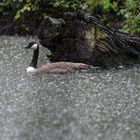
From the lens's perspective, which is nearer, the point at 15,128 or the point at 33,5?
the point at 15,128

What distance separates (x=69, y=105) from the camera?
11.8 meters

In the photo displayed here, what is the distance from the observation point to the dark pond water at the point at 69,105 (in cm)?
990

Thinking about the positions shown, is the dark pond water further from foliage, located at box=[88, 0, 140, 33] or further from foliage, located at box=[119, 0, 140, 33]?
foliage, located at box=[88, 0, 140, 33]

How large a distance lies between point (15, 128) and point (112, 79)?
4.44 m

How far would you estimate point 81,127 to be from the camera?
10148 millimetres

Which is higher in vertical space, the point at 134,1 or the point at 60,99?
the point at 134,1

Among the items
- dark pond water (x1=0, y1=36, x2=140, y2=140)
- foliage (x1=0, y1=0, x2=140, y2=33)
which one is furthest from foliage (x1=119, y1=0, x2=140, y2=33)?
dark pond water (x1=0, y1=36, x2=140, y2=140)

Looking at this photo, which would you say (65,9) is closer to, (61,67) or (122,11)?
(122,11)

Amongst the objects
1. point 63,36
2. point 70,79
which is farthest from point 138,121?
point 63,36

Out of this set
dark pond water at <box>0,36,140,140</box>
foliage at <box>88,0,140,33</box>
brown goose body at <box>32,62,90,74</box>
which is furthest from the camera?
foliage at <box>88,0,140,33</box>

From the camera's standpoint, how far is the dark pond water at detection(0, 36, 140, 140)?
32.5 feet

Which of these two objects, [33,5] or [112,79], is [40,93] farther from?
[33,5]

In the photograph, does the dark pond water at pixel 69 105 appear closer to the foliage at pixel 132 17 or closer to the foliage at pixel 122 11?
the foliage at pixel 132 17

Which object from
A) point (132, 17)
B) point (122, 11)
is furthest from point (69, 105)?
point (122, 11)
